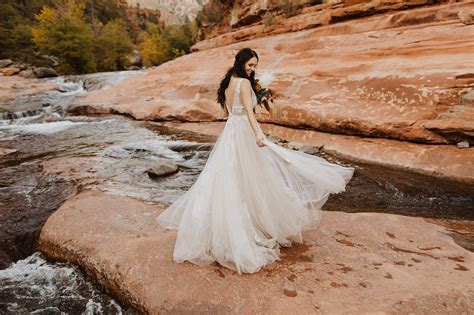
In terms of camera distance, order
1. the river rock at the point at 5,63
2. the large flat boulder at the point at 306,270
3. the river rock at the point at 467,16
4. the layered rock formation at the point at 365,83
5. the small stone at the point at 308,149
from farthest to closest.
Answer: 1. the river rock at the point at 5,63
2. the river rock at the point at 467,16
3. the small stone at the point at 308,149
4. the layered rock formation at the point at 365,83
5. the large flat boulder at the point at 306,270

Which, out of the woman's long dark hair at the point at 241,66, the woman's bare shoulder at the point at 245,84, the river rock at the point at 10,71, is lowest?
the woman's bare shoulder at the point at 245,84

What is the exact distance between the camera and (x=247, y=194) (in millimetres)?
3365

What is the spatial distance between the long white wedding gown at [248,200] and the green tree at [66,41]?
3329 cm

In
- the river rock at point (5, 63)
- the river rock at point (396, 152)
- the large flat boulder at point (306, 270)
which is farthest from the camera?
the river rock at point (5, 63)

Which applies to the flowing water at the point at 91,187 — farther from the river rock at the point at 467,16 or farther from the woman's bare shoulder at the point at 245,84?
the river rock at the point at 467,16

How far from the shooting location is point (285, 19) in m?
19.1

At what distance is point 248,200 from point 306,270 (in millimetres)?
875

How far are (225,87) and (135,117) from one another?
36.6 ft

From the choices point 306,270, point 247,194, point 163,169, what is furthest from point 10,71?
point 306,270

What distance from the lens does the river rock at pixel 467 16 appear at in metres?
9.73

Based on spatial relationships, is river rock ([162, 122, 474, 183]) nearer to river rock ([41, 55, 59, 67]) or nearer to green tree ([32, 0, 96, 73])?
green tree ([32, 0, 96, 73])

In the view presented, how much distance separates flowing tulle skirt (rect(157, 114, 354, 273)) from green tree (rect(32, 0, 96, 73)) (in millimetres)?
33321

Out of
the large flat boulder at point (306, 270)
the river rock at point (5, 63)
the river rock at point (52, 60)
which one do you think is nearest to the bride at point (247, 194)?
the large flat boulder at point (306, 270)

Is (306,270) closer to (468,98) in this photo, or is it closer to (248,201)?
(248,201)
